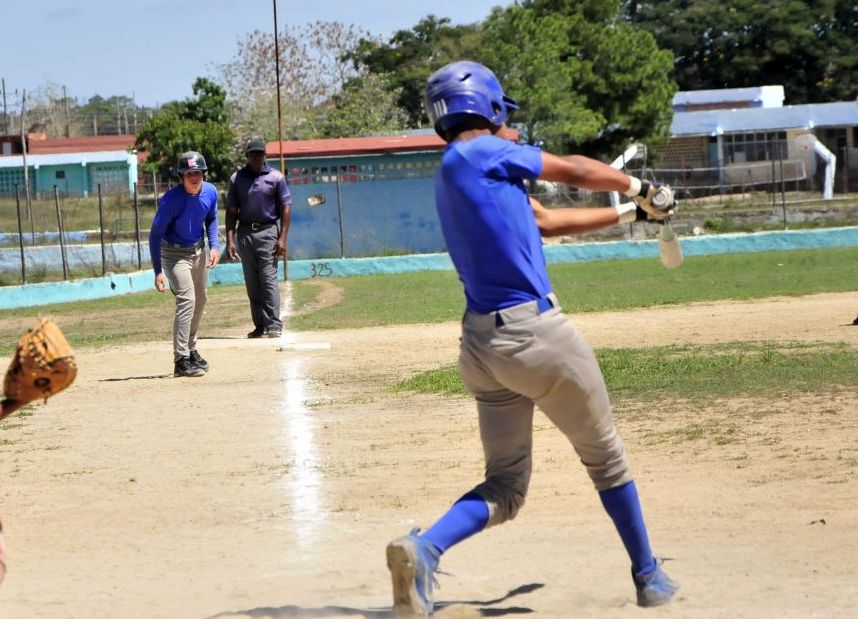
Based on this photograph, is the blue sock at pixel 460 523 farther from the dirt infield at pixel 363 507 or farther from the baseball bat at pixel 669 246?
the baseball bat at pixel 669 246

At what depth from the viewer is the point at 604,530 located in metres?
6.44

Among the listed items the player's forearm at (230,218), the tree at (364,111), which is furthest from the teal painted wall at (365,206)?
the tree at (364,111)

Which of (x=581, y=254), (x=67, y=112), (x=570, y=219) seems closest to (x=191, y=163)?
(x=570, y=219)

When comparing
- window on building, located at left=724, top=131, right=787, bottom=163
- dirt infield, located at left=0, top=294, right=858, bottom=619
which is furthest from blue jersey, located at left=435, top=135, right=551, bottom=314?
window on building, located at left=724, top=131, right=787, bottom=163

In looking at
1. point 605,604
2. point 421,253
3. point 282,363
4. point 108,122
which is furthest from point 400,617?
point 108,122

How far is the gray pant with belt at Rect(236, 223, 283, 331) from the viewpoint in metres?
15.5

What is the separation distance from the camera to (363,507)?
7086 mm

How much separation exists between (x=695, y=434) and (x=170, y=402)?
15.4 ft

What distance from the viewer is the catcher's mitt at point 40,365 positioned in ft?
14.8

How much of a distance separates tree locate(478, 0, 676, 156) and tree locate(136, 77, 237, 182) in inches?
541

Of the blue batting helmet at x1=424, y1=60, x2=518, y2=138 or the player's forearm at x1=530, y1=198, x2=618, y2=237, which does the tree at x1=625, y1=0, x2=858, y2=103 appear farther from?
the blue batting helmet at x1=424, y1=60, x2=518, y2=138

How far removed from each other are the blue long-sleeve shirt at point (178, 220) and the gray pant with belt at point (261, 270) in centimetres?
283

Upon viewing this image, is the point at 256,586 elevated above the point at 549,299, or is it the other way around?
the point at 549,299

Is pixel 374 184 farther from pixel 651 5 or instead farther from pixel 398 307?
pixel 651 5
